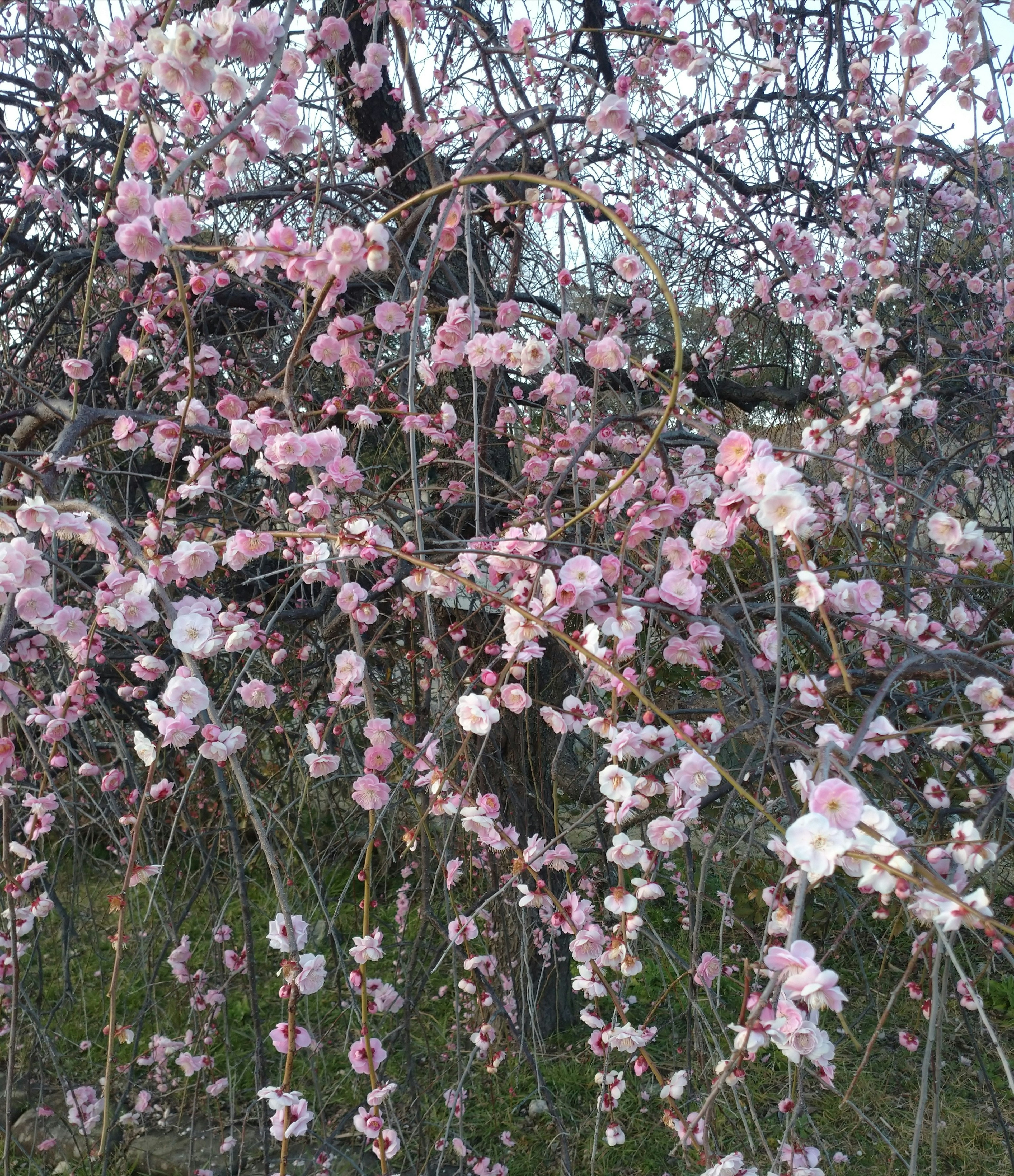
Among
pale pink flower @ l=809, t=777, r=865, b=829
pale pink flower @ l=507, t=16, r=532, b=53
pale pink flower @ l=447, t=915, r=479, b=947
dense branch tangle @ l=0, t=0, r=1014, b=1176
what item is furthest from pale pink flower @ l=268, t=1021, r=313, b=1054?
pale pink flower @ l=507, t=16, r=532, b=53

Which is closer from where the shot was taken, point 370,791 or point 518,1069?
point 370,791

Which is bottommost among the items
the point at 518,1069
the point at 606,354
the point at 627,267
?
the point at 518,1069

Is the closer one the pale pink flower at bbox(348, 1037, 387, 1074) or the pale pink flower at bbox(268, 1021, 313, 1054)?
the pale pink flower at bbox(268, 1021, 313, 1054)

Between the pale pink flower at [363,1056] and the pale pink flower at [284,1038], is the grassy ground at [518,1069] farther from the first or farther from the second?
the pale pink flower at [284,1038]

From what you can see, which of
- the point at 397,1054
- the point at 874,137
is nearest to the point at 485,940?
the point at 397,1054

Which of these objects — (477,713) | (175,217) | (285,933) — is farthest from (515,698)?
(175,217)


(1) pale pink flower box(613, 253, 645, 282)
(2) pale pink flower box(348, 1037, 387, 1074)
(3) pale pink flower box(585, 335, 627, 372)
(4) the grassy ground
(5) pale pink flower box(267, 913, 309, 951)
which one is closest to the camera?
(5) pale pink flower box(267, 913, 309, 951)

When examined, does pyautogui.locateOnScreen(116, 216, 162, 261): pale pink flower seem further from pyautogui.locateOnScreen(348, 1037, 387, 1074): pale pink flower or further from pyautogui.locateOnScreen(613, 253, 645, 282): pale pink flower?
pyautogui.locateOnScreen(348, 1037, 387, 1074): pale pink flower

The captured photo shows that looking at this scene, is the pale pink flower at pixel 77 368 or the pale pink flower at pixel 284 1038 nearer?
the pale pink flower at pixel 284 1038

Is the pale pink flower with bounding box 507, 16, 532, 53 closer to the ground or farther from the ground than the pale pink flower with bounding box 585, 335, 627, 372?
farther from the ground

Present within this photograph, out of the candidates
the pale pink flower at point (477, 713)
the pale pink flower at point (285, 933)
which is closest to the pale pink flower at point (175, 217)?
the pale pink flower at point (477, 713)

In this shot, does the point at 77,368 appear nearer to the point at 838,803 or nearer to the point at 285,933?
the point at 285,933

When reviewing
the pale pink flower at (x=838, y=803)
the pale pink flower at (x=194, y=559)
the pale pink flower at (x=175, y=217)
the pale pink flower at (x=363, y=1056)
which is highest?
the pale pink flower at (x=175, y=217)

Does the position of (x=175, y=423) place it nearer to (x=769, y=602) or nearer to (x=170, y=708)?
(x=170, y=708)
